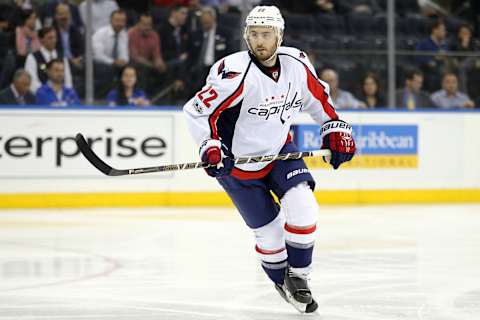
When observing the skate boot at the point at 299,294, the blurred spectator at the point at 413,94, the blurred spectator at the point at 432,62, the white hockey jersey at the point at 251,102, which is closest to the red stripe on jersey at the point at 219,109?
the white hockey jersey at the point at 251,102

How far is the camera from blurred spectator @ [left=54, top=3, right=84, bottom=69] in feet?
33.4

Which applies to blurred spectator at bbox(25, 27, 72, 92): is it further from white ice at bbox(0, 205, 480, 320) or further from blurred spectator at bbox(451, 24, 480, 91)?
blurred spectator at bbox(451, 24, 480, 91)

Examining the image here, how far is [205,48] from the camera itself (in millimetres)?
10609

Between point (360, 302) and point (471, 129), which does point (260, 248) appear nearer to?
point (360, 302)

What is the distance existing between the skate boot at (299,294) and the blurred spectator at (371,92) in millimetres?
6818

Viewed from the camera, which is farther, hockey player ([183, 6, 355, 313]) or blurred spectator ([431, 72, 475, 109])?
blurred spectator ([431, 72, 475, 109])

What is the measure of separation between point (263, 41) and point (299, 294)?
3.42ft

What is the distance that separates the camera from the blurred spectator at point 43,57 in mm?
10055

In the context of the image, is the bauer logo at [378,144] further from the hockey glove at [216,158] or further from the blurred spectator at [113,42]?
the hockey glove at [216,158]

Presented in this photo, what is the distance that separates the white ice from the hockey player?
0.80 feet

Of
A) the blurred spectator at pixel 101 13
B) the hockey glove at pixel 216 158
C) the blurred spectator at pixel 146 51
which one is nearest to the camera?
the hockey glove at pixel 216 158

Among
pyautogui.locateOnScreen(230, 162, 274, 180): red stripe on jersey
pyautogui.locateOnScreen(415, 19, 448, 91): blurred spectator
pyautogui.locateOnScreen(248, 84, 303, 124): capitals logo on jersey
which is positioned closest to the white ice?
pyautogui.locateOnScreen(230, 162, 274, 180): red stripe on jersey

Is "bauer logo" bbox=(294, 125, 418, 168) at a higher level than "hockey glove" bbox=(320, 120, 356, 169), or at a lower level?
lower

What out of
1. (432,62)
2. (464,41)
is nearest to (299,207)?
(432,62)
